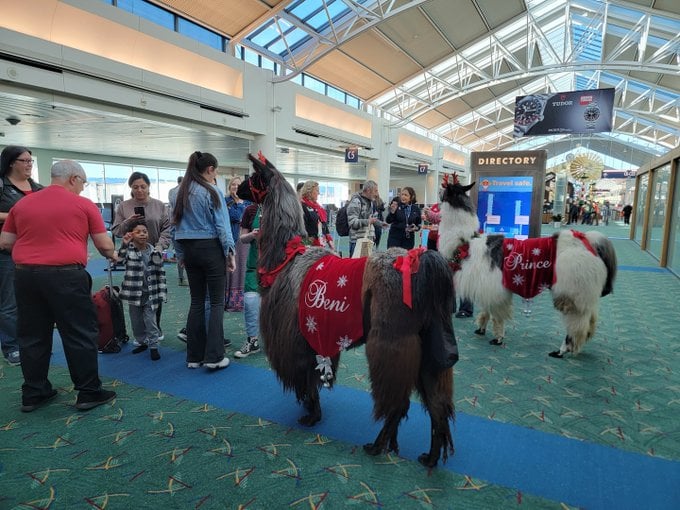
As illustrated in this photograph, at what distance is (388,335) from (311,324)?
428mm

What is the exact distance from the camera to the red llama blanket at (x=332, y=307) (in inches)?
74.9

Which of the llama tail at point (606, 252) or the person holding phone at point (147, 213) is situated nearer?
the person holding phone at point (147, 213)

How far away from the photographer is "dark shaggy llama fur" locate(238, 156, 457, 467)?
5.79 ft

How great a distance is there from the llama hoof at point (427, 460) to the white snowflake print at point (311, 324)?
86 cm

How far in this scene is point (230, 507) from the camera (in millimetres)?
1668

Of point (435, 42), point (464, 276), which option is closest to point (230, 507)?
point (464, 276)

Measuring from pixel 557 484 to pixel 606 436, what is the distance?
0.66 m

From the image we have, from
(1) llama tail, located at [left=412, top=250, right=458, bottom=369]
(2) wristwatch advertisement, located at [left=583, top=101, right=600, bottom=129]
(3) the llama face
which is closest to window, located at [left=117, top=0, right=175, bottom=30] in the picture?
(3) the llama face

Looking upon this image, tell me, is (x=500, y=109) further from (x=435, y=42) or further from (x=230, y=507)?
(x=230, y=507)

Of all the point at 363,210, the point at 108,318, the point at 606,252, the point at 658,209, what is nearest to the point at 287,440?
the point at 108,318

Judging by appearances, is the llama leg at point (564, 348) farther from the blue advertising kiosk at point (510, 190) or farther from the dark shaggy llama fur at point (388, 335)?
the blue advertising kiosk at point (510, 190)

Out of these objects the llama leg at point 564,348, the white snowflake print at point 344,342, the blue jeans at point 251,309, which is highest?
the white snowflake print at point 344,342

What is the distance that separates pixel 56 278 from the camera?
222 cm

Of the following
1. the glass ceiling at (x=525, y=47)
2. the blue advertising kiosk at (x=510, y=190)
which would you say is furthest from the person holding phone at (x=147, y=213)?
the glass ceiling at (x=525, y=47)
